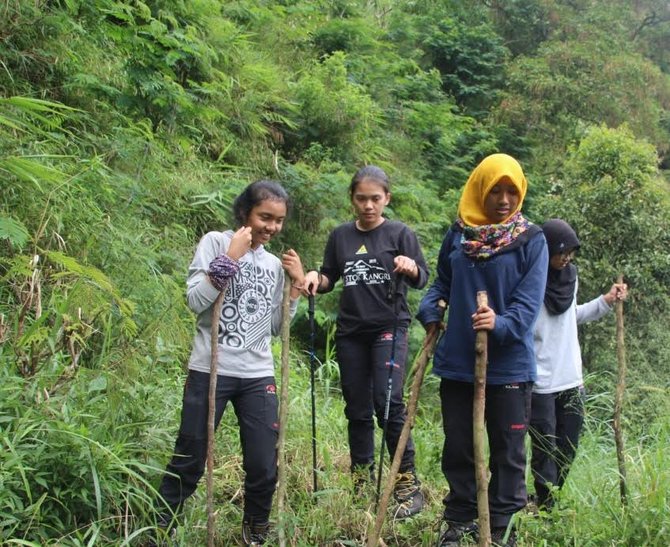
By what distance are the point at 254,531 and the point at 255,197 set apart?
157 cm

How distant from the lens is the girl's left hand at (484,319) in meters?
2.58

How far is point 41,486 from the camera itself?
280 cm

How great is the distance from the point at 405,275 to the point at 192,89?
15.4 ft

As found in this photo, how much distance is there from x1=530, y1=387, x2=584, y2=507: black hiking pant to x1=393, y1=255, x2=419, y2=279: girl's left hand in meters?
0.96

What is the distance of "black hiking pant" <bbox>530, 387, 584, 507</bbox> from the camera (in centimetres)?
Result: 357

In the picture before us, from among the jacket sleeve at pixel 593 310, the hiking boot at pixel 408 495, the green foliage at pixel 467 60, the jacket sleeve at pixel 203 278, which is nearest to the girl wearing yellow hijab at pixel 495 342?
the hiking boot at pixel 408 495

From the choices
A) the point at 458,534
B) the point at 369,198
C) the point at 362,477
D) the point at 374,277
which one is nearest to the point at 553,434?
the point at 458,534

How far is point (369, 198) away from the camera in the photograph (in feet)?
11.8

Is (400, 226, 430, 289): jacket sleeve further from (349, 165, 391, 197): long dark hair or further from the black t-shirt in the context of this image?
(349, 165, 391, 197): long dark hair

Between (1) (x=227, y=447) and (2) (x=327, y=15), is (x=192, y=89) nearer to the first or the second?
(1) (x=227, y=447)

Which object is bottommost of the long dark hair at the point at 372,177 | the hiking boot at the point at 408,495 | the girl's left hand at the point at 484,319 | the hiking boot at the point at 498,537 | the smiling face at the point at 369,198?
the hiking boot at the point at 498,537

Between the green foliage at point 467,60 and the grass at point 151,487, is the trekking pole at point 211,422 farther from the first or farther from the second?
the green foliage at point 467,60

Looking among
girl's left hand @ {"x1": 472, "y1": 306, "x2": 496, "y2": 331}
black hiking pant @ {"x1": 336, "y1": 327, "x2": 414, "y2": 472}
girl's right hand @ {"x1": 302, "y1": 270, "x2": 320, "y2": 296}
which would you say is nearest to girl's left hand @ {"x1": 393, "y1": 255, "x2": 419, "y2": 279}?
black hiking pant @ {"x1": 336, "y1": 327, "x2": 414, "y2": 472}

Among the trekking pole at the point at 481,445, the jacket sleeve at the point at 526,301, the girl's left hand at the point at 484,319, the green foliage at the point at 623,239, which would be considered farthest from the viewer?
the green foliage at the point at 623,239
